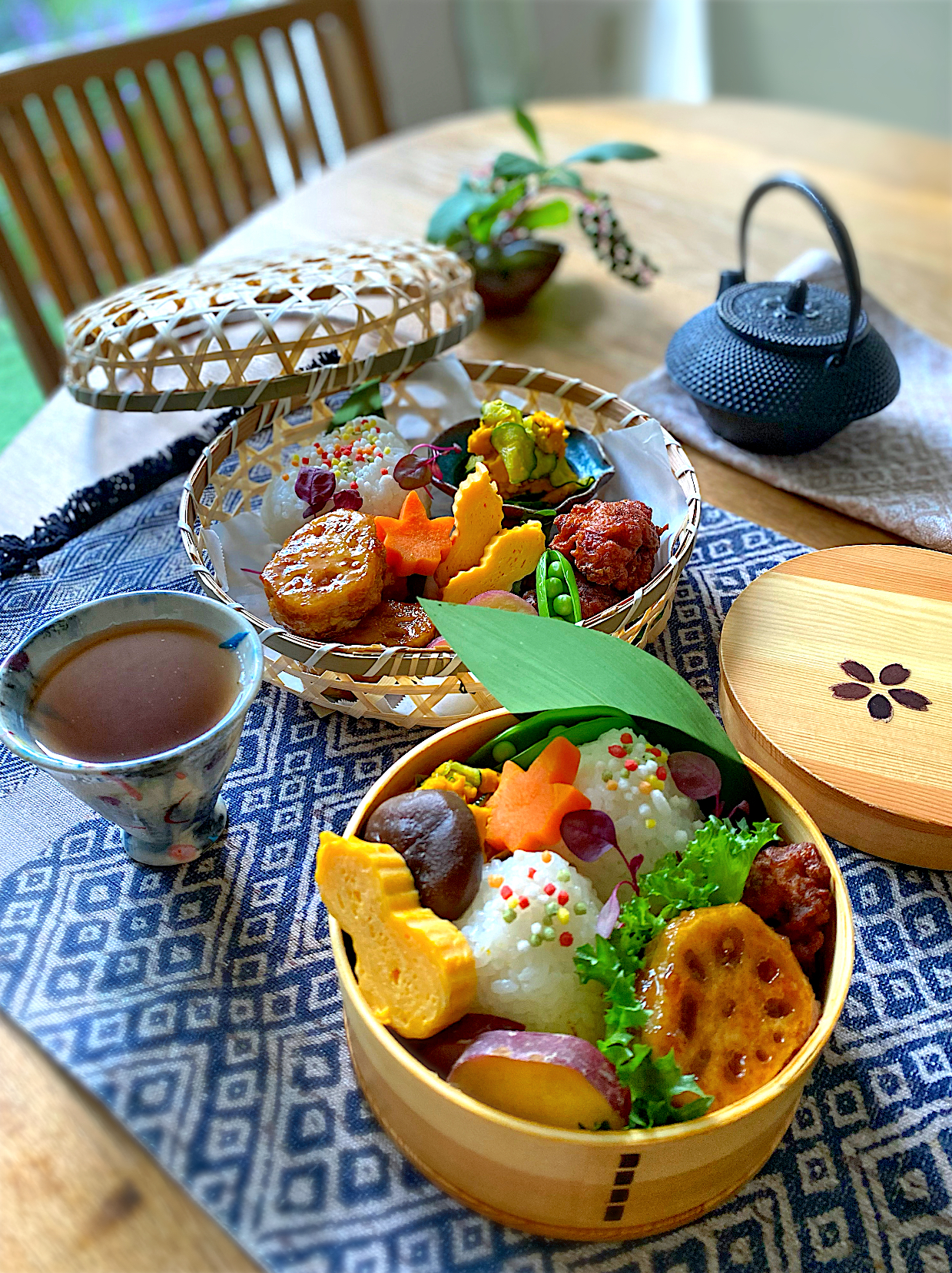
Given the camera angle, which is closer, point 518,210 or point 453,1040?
point 453,1040

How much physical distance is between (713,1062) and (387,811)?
27 cm

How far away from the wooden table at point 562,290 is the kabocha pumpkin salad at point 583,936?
0.70ft

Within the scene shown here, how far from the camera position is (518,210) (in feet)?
5.29

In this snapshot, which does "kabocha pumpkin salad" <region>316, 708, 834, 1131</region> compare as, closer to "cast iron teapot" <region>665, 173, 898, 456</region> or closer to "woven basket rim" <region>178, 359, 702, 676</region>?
"woven basket rim" <region>178, 359, 702, 676</region>

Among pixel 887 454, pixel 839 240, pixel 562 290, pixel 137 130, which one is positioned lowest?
pixel 887 454

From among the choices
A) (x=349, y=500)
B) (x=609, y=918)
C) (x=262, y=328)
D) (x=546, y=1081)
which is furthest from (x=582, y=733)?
(x=262, y=328)

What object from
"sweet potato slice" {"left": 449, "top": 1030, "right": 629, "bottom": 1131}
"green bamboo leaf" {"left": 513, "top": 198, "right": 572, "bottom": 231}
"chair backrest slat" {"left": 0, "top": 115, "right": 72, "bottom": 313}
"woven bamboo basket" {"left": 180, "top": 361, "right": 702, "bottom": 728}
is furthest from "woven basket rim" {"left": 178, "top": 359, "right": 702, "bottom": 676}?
"chair backrest slat" {"left": 0, "top": 115, "right": 72, "bottom": 313}

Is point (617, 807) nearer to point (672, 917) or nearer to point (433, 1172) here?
point (672, 917)

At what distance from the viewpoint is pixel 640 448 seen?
1.14 metres

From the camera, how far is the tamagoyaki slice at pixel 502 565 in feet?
3.15

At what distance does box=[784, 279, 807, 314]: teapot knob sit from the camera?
1.19m

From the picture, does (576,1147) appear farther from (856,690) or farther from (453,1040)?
(856,690)

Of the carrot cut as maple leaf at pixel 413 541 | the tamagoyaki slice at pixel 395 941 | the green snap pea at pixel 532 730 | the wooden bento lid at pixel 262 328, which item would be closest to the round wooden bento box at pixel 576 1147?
the tamagoyaki slice at pixel 395 941

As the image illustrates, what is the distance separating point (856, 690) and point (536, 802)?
1.23ft
